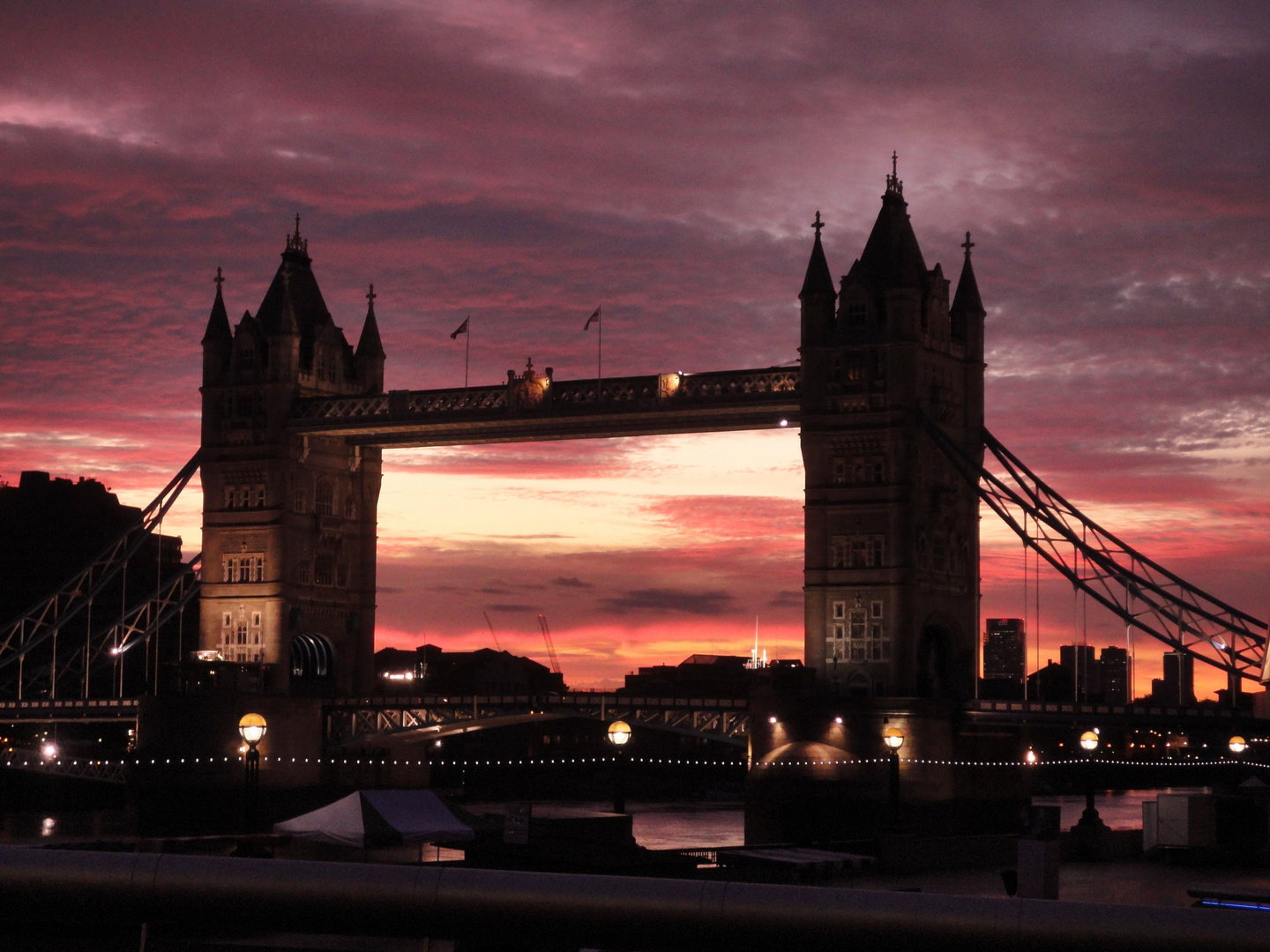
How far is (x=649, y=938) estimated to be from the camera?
13.5m

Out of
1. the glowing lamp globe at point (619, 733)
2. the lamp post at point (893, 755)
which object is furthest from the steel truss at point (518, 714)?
the glowing lamp globe at point (619, 733)

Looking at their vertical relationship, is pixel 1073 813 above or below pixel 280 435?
below

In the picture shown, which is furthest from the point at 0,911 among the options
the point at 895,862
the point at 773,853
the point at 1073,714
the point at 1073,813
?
the point at 1073,813

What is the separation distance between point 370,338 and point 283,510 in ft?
38.3

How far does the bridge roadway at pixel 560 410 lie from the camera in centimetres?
8075

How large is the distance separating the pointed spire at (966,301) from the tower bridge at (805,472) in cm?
10

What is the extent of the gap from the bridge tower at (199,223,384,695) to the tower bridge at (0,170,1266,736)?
11 cm

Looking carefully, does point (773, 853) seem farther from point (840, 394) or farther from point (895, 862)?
point (840, 394)

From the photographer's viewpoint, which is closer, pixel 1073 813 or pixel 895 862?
pixel 895 862

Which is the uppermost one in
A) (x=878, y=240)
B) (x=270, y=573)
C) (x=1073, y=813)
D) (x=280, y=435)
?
(x=878, y=240)

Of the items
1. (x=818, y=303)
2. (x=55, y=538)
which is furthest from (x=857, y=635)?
(x=55, y=538)

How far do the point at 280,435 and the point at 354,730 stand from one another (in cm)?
1441

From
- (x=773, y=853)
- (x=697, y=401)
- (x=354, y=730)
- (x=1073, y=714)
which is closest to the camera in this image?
(x=773, y=853)

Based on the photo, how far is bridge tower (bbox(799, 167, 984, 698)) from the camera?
78062 millimetres
